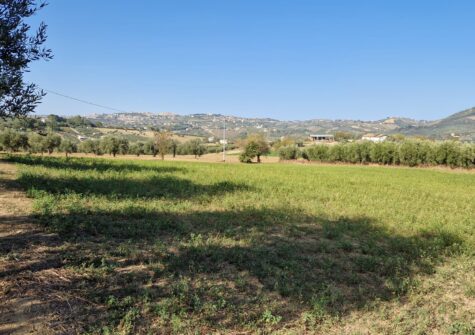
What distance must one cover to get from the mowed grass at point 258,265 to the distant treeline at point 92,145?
177 ft

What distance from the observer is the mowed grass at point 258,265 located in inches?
227

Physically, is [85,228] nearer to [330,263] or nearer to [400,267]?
[330,263]

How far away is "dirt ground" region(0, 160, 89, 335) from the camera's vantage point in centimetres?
498

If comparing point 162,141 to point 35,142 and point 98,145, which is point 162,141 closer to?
point 98,145

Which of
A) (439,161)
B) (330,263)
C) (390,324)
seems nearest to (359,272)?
(330,263)

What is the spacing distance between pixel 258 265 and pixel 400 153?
66.4 m

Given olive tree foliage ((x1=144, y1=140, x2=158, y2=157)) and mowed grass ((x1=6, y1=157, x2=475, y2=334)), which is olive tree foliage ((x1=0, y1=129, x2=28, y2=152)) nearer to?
olive tree foliage ((x1=144, y1=140, x2=158, y2=157))

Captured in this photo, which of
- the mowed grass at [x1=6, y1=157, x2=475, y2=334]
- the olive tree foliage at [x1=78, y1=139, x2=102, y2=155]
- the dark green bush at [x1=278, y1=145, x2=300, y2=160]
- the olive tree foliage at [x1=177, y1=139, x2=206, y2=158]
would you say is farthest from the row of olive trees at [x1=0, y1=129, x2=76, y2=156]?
the dark green bush at [x1=278, y1=145, x2=300, y2=160]

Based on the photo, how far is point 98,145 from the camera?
98438 mm

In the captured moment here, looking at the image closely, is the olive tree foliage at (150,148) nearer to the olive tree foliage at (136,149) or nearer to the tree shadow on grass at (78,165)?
the olive tree foliage at (136,149)

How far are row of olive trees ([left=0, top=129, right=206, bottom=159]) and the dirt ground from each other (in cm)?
6625

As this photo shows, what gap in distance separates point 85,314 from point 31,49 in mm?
10010

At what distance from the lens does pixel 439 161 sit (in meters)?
62.2

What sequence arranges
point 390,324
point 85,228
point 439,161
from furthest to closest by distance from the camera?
1. point 439,161
2. point 85,228
3. point 390,324
